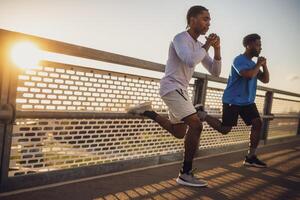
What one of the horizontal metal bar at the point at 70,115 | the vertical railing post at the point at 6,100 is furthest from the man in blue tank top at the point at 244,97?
the vertical railing post at the point at 6,100

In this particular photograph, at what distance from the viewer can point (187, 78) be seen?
13.4 feet

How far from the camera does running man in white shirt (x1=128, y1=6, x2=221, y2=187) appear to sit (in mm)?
3816

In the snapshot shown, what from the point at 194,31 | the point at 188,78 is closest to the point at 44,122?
the point at 188,78

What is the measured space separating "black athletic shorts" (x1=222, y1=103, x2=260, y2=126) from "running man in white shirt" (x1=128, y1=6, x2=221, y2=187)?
141 cm

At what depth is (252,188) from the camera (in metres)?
3.99

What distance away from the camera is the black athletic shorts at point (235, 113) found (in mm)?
5449

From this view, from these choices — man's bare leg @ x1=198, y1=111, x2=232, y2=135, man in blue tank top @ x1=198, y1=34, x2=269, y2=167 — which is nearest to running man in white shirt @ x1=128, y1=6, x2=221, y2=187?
man's bare leg @ x1=198, y1=111, x2=232, y2=135

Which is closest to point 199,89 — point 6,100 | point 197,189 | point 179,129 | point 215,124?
point 215,124

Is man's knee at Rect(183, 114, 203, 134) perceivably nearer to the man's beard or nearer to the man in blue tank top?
the man in blue tank top

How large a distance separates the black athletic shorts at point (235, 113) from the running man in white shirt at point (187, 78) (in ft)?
4.62

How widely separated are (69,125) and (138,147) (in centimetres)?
120

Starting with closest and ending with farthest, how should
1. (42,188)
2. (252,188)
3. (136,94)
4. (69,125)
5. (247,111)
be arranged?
1. (42,188)
2. (69,125)
3. (252,188)
4. (136,94)
5. (247,111)

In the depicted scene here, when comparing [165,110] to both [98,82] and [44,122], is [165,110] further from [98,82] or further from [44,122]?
[44,122]

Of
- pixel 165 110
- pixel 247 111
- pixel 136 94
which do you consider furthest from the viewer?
pixel 247 111
